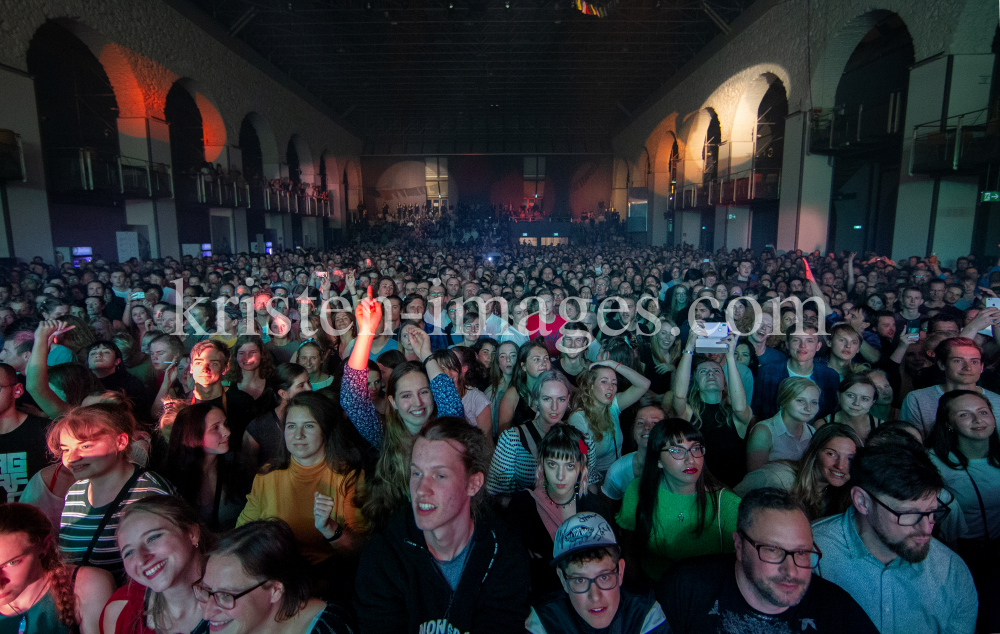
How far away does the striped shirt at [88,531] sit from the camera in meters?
2.37

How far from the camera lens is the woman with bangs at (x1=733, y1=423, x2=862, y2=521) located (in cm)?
258

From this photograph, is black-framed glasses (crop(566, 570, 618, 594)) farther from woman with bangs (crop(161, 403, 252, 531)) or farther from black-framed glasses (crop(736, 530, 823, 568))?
woman with bangs (crop(161, 403, 252, 531))

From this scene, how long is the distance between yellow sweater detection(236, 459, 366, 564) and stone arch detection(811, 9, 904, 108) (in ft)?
52.9

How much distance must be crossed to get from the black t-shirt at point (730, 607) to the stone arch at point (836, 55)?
1556 centimetres

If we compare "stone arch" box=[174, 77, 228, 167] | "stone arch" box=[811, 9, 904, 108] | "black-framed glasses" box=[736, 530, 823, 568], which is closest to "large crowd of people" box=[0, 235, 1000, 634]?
"black-framed glasses" box=[736, 530, 823, 568]

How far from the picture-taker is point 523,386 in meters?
4.01

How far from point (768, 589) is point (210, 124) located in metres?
22.6

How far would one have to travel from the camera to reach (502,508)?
8.73 ft

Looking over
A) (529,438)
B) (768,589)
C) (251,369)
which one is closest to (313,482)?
(529,438)

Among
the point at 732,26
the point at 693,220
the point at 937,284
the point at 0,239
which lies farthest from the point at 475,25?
the point at 937,284

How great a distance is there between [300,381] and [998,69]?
14642mm

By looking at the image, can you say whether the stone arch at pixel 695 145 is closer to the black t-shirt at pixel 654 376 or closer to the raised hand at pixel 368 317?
the black t-shirt at pixel 654 376

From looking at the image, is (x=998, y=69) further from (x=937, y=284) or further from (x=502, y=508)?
(x=502, y=508)

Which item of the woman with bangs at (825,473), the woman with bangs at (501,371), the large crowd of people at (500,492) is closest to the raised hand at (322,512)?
the large crowd of people at (500,492)
